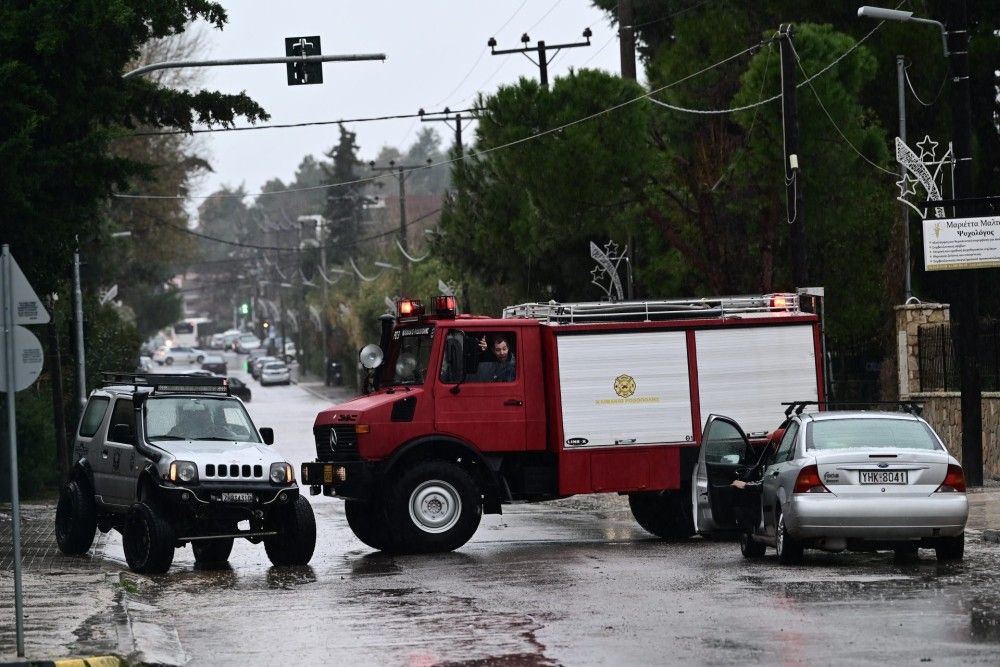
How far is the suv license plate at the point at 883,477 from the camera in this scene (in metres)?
15.3

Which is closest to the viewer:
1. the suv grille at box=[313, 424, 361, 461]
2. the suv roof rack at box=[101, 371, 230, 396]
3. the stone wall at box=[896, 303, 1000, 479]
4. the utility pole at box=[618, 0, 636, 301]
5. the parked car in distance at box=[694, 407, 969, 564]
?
the parked car in distance at box=[694, 407, 969, 564]

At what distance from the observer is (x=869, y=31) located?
120 ft

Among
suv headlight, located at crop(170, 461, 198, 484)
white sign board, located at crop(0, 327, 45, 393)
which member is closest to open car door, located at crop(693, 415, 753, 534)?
suv headlight, located at crop(170, 461, 198, 484)

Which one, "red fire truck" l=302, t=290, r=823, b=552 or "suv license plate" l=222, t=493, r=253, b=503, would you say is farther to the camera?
"red fire truck" l=302, t=290, r=823, b=552

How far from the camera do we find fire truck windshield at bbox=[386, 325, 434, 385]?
778 inches

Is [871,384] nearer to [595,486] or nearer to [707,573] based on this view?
[595,486]

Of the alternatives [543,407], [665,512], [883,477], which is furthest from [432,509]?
[883,477]

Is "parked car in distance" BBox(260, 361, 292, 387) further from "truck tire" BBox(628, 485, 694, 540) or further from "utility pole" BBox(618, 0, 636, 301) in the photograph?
"truck tire" BBox(628, 485, 694, 540)

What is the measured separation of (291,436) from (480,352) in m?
31.2

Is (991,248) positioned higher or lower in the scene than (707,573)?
higher

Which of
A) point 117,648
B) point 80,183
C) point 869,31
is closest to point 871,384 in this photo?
point 869,31

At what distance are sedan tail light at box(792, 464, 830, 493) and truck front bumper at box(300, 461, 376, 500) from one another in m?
5.43

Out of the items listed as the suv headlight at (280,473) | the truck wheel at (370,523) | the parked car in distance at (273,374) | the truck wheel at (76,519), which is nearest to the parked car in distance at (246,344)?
the parked car in distance at (273,374)

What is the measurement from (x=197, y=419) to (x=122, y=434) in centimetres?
95
